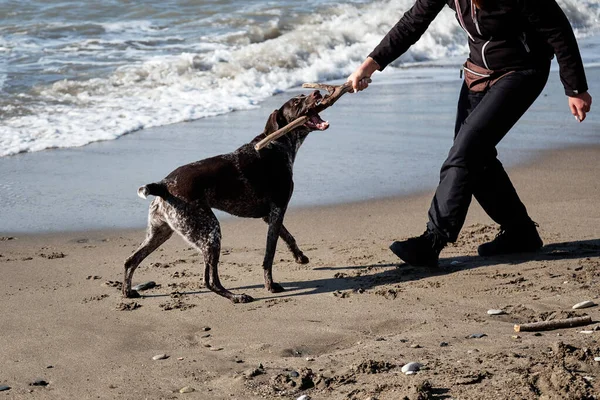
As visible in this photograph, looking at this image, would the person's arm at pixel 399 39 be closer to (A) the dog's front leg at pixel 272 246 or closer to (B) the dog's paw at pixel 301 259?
(A) the dog's front leg at pixel 272 246

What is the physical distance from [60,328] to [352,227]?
105 inches

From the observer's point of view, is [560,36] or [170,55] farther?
[170,55]

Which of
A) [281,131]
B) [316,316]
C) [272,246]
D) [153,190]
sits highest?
[281,131]

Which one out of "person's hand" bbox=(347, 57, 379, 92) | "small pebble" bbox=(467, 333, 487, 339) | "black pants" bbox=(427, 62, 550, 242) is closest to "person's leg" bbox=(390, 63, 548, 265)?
"black pants" bbox=(427, 62, 550, 242)

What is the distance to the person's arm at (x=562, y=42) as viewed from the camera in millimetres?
4824

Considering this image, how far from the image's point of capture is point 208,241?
17.4 ft

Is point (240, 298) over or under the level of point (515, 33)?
under

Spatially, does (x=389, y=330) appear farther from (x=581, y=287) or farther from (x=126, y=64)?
(x=126, y=64)

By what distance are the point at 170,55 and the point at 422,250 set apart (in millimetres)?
10622

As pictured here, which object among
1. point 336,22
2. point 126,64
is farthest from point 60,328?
point 336,22

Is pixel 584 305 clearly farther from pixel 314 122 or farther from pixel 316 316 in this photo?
pixel 314 122

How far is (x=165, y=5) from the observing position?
818 inches

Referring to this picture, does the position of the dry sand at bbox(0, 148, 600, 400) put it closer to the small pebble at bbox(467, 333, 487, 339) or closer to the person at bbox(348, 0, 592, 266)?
the small pebble at bbox(467, 333, 487, 339)

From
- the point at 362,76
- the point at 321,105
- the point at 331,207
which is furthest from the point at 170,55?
the point at 362,76
